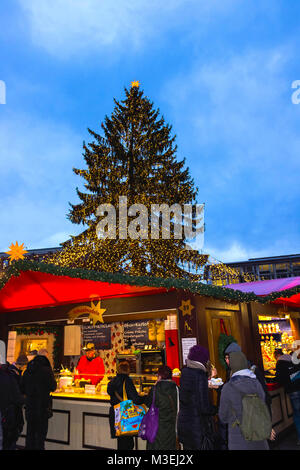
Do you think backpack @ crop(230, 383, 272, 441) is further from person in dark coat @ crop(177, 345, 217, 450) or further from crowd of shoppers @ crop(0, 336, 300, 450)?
person in dark coat @ crop(177, 345, 217, 450)

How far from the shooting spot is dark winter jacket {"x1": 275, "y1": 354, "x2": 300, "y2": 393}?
6.28 m

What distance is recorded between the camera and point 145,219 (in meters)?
15.8

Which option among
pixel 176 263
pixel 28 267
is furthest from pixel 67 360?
pixel 28 267

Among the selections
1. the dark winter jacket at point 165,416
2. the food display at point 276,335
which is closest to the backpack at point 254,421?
the dark winter jacket at point 165,416

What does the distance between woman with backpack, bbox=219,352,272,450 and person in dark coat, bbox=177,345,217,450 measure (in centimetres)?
52

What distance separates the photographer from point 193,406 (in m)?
4.10

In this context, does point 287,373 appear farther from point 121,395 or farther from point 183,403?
point 121,395

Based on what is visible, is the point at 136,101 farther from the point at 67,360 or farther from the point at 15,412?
the point at 15,412

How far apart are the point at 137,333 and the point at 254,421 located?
8.40 m

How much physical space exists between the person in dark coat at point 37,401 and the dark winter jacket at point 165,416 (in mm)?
1833

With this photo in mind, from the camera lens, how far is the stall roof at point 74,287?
6.06m

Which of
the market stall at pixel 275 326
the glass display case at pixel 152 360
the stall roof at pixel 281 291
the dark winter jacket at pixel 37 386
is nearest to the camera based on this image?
the dark winter jacket at pixel 37 386

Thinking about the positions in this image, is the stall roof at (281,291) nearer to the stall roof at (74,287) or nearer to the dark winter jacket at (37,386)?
the stall roof at (74,287)
